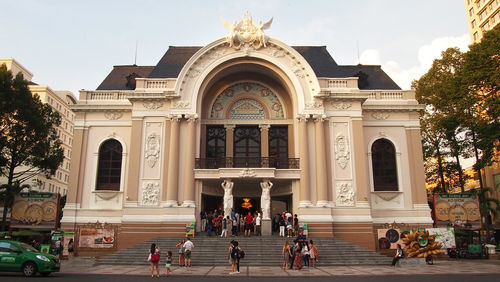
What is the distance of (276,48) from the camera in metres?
27.1

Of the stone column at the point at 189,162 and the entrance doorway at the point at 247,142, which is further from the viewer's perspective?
the entrance doorway at the point at 247,142

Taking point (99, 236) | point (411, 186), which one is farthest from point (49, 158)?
point (411, 186)

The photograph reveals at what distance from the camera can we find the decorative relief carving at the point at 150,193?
25058mm

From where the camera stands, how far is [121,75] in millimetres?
32188

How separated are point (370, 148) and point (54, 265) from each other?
68.1ft

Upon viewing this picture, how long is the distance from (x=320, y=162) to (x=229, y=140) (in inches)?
266

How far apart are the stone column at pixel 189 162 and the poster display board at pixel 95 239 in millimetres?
5219

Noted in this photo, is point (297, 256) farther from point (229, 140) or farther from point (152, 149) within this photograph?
point (152, 149)

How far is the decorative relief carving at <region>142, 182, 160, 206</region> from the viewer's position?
987 inches

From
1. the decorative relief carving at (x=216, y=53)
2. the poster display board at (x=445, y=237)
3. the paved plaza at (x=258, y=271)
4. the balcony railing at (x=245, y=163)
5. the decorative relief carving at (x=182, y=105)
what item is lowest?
the paved plaza at (x=258, y=271)

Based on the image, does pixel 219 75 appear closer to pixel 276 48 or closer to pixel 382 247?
pixel 276 48

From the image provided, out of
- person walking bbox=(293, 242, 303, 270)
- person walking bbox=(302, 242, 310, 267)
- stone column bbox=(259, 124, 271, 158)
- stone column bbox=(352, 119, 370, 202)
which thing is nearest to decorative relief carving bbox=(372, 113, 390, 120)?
stone column bbox=(352, 119, 370, 202)

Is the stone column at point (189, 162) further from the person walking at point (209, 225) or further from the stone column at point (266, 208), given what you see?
the stone column at point (266, 208)

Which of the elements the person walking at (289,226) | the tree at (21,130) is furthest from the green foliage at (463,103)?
the tree at (21,130)
